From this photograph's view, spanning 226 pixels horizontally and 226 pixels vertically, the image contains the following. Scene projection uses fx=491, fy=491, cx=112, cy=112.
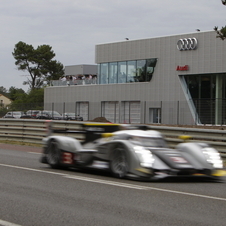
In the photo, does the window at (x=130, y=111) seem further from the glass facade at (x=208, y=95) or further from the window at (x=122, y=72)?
the glass facade at (x=208, y=95)

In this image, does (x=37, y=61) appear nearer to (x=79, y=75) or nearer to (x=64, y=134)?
(x=79, y=75)

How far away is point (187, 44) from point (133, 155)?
37.3 meters

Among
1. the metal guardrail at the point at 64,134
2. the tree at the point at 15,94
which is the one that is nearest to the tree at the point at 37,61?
the tree at the point at 15,94

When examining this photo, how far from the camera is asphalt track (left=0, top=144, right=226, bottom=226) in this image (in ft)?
21.8

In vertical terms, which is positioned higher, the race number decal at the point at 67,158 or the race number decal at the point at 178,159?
the race number decal at the point at 178,159

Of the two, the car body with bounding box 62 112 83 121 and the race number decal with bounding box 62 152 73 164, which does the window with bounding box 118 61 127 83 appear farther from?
the race number decal with bounding box 62 152 73 164

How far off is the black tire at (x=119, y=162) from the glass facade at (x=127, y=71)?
128 ft

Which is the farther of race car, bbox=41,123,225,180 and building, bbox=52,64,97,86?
building, bbox=52,64,97,86

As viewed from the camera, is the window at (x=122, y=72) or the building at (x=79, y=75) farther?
the building at (x=79, y=75)

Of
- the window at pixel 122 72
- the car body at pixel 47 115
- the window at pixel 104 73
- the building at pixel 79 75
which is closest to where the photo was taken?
the car body at pixel 47 115

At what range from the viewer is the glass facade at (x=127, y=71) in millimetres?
49844

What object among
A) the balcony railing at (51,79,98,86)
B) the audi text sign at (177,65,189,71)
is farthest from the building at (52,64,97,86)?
the audi text sign at (177,65,189,71)

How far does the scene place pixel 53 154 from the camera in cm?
1254

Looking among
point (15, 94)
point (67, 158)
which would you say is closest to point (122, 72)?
point (67, 158)
